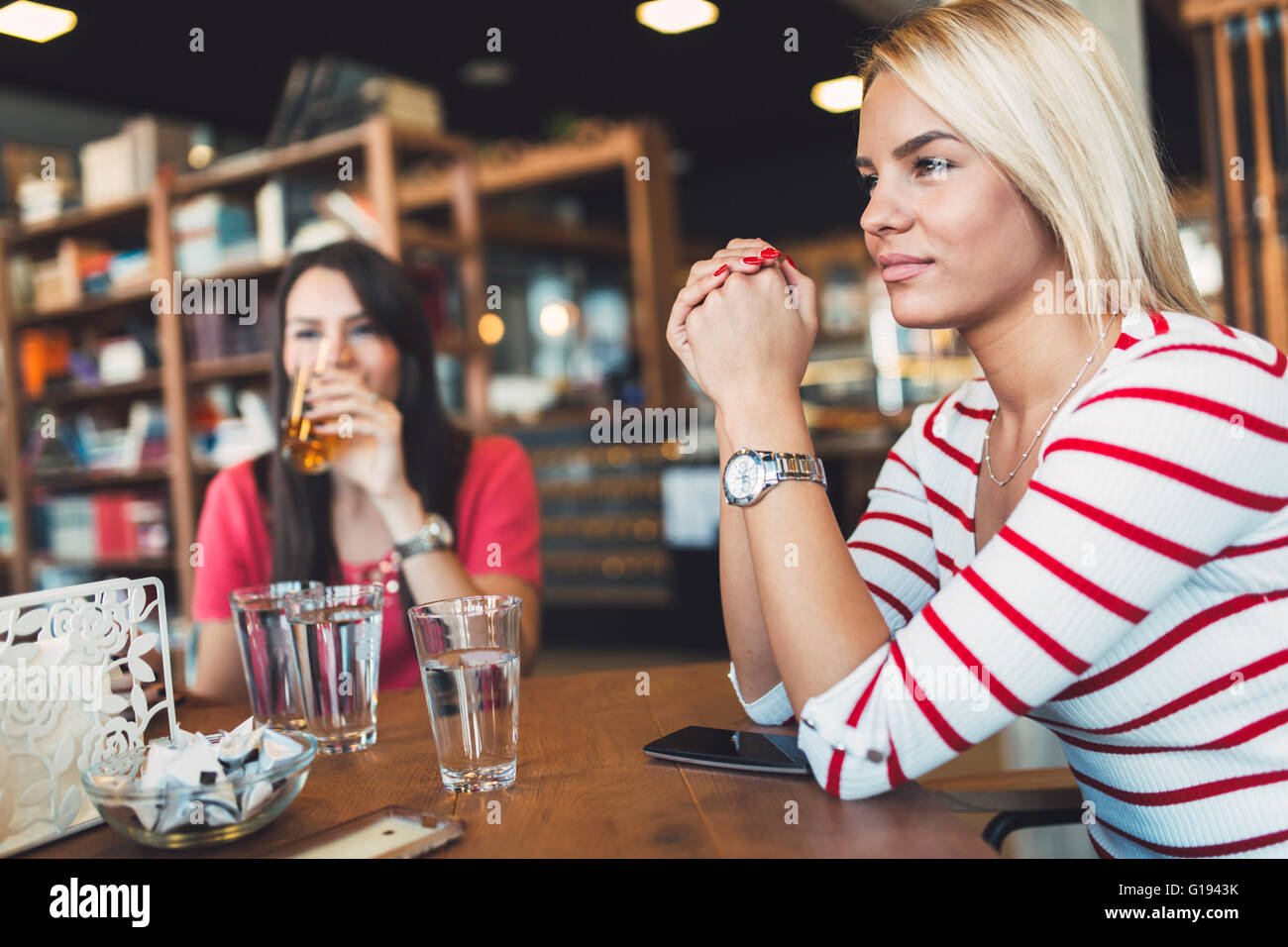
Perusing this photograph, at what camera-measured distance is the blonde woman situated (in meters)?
0.82

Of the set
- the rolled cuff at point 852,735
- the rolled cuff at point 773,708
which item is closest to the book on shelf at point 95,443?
the rolled cuff at point 773,708

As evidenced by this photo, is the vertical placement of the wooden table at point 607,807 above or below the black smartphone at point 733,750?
below

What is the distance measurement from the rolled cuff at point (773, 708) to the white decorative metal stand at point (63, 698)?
2.00 feet

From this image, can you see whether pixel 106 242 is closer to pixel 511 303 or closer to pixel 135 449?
pixel 135 449

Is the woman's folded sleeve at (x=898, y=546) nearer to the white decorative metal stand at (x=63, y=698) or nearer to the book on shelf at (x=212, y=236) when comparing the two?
the white decorative metal stand at (x=63, y=698)

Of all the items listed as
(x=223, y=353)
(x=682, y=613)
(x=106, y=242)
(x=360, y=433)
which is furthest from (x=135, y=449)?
(x=360, y=433)

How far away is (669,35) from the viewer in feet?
20.3

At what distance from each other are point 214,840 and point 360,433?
0.89 meters

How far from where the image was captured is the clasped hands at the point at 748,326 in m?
0.99

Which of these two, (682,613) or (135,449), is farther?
(682,613)

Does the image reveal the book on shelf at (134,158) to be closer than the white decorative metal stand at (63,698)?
No

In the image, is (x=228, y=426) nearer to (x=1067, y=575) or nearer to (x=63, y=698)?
(x=63, y=698)

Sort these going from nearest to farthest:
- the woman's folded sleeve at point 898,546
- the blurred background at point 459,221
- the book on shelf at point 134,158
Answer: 1. the woman's folded sleeve at point 898,546
2. the blurred background at point 459,221
3. the book on shelf at point 134,158

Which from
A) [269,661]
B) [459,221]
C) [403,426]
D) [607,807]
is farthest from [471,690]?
[459,221]
